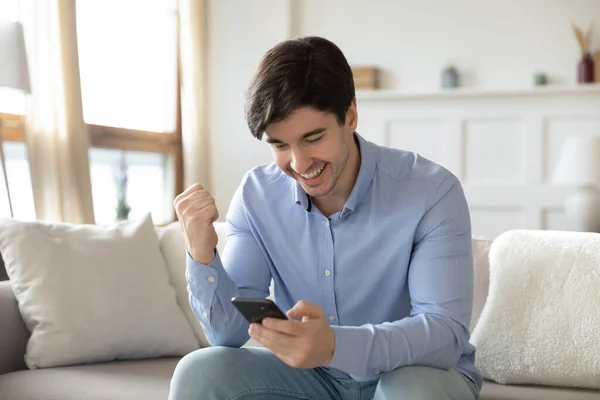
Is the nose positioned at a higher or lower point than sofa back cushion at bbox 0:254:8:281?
higher

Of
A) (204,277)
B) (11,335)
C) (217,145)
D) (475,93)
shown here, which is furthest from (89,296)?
(475,93)

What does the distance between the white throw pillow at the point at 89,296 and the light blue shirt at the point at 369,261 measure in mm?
692

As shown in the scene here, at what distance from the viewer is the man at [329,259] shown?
1.46m

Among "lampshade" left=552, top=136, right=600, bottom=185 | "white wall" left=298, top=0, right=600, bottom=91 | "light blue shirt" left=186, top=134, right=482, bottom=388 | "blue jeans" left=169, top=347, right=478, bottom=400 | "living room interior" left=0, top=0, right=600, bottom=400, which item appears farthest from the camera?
"white wall" left=298, top=0, right=600, bottom=91

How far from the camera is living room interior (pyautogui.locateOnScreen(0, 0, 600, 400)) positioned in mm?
2141

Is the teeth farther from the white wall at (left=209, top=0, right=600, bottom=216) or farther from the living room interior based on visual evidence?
the white wall at (left=209, top=0, right=600, bottom=216)

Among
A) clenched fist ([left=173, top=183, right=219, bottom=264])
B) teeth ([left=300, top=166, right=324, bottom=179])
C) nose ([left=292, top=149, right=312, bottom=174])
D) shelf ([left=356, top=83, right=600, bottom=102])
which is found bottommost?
clenched fist ([left=173, top=183, right=219, bottom=264])

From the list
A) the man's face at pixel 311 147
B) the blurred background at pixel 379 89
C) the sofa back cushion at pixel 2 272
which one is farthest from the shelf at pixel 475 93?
the man's face at pixel 311 147

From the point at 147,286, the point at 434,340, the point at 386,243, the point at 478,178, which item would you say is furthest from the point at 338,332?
the point at 478,178

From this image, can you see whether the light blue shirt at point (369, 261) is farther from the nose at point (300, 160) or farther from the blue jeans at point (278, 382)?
the nose at point (300, 160)

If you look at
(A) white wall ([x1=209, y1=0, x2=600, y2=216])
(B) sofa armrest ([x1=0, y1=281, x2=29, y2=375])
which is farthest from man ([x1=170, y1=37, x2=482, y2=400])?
(A) white wall ([x1=209, y1=0, x2=600, y2=216])

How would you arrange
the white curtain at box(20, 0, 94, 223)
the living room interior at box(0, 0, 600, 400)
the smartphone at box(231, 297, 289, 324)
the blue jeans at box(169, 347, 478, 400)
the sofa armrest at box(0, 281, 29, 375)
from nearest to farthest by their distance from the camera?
the smartphone at box(231, 297, 289, 324)
the blue jeans at box(169, 347, 478, 400)
the living room interior at box(0, 0, 600, 400)
the sofa armrest at box(0, 281, 29, 375)
the white curtain at box(20, 0, 94, 223)

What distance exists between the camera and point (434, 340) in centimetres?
148

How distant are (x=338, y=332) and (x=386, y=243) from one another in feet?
1.06
